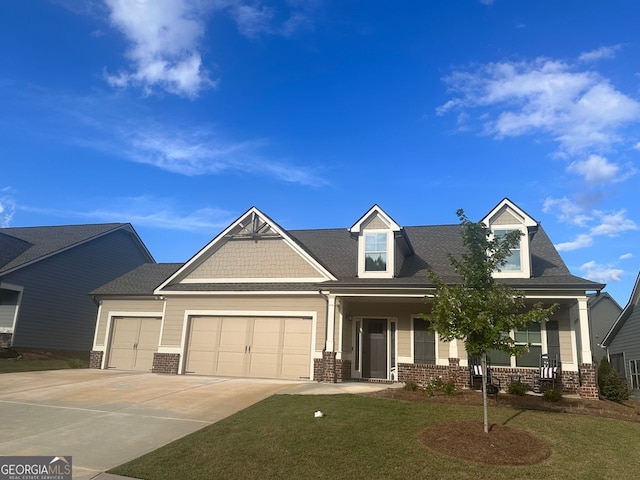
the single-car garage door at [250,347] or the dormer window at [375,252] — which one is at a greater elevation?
the dormer window at [375,252]

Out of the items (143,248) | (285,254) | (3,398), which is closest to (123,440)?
(3,398)

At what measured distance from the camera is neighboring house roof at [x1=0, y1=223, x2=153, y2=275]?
2361 centimetres

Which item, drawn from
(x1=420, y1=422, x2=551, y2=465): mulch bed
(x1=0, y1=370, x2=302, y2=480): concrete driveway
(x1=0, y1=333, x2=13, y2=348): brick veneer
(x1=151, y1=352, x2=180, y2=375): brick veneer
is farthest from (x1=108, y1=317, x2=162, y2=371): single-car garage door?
(x1=420, y1=422, x2=551, y2=465): mulch bed

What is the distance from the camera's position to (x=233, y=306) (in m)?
17.9

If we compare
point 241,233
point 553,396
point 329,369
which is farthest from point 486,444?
point 241,233

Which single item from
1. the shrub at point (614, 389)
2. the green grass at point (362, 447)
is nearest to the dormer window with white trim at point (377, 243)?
the green grass at point (362, 447)

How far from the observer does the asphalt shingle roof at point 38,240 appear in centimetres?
2372

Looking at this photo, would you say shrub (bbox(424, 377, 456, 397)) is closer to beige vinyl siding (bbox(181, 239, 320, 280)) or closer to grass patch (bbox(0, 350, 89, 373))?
beige vinyl siding (bbox(181, 239, 320, 280))

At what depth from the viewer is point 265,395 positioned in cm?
1226

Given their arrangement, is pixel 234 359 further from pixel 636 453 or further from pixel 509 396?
pixel 636 453

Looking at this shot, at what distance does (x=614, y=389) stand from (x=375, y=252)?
8.68m

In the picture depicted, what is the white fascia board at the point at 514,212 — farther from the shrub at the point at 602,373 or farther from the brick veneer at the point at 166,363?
the brick veneer at the point at 166,363

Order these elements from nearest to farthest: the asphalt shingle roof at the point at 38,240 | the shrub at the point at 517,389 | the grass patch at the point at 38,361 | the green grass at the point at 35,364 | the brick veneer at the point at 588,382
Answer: the shrub at the point at 517,389 → the brick veneer at the point at 588,382 → the green grass at the point at 35,364 → the grass patch at the point at 38,361 → the asphalt shingle roof at the point at 38,240

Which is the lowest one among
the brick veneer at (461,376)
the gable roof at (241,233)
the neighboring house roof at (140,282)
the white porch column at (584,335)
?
the brick veneer at (461,376)
